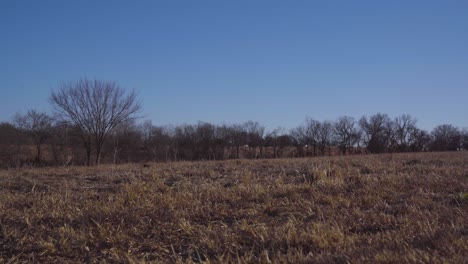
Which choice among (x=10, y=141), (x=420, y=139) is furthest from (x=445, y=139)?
(x=10, y=141)

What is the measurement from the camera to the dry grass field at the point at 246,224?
3469 mm

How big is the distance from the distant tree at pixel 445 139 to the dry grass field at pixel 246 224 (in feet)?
246

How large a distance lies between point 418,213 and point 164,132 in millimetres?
57810

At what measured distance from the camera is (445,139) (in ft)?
258

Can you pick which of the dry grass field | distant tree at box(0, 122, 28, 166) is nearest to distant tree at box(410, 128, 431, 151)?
distant tree at box(0, 122, 28, 166)

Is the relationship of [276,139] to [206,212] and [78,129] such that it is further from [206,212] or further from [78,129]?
[206,212]

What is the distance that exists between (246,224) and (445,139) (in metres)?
84.7

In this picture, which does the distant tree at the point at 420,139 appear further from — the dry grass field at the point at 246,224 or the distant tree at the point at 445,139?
the dry grass field at the point at 246,224

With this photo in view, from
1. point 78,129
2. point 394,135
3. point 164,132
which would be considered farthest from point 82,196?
point 394,135

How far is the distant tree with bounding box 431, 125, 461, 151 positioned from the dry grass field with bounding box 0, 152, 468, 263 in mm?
75008

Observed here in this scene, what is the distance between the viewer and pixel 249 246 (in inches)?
152

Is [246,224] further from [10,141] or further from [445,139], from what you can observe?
[445,139]

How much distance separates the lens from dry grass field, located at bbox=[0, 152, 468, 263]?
11.4 feet

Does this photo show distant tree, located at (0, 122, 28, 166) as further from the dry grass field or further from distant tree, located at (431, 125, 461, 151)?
distant tree, located at (431, 125, 461, 151)
